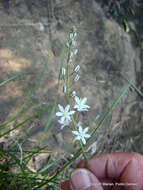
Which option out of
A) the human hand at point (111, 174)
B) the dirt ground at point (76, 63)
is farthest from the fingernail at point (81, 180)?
the dirt ground at point (76, 63)

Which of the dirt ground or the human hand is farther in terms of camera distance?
the dirt ground

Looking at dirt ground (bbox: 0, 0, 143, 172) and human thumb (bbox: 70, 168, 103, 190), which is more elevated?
dirt ground (bbox: 0, 0, 143, 172)

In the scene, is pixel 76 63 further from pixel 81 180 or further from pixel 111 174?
pixel 81 180

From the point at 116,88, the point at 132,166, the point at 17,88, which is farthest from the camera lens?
the point at 116,88

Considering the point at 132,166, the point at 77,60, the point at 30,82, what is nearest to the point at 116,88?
the point at 77,60

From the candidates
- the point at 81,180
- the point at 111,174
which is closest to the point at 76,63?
the point at 111,174

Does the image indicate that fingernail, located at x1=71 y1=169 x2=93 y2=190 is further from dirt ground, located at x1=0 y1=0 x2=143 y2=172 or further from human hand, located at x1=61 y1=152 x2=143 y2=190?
dirt ground, located at x1=0 y1=0 x2=143 y2=172

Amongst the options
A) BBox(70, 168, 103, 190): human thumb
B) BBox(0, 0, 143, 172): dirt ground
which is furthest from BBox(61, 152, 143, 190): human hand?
BBox(0, 0, 143, 172): dirt ground

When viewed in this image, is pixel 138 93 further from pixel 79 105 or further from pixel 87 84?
pixel 79 105

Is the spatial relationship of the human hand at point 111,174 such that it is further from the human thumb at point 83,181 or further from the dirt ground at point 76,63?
the dirt ground at point 76,63
